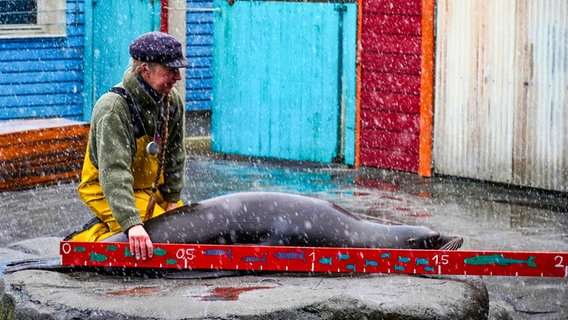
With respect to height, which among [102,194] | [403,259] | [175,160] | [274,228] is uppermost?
[175,160]

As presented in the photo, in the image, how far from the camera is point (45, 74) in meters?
14.5

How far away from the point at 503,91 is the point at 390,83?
1.42 m

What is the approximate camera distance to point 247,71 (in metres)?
12.6

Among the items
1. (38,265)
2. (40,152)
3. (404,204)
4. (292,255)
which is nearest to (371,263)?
(292,255)

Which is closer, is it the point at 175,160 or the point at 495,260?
the point at 495,260

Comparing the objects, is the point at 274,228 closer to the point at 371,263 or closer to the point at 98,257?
the point at 371,263

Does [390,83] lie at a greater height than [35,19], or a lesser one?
lesser

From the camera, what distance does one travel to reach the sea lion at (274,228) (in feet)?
19.0

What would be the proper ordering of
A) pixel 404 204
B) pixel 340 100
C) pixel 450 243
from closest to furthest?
pixel 450 243, pixel 404 204, pixel 340 100

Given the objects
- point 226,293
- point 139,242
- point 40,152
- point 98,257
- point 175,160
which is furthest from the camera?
point 40,152

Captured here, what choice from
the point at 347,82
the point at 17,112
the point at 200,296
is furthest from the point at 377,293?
the point at 17,112

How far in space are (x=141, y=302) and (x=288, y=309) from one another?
67cm

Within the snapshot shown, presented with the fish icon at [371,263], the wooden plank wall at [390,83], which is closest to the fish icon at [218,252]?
the fish icon at [371,263]

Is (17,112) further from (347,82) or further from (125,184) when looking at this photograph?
(125,184)
